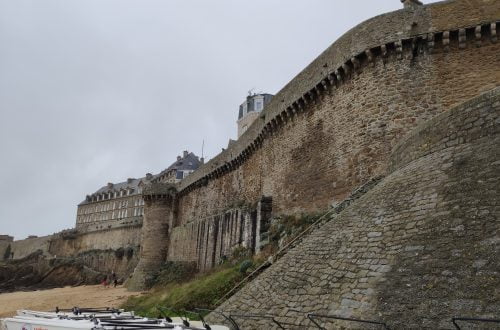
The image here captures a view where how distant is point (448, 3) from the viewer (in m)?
12.7

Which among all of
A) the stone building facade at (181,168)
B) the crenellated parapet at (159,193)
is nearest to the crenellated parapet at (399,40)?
the crenellated parapet at (159,193)

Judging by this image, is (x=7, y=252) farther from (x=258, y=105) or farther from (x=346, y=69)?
(x=346, y=69)

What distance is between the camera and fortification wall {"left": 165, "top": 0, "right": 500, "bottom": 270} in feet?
40.3

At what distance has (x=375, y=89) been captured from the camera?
44.2 ft

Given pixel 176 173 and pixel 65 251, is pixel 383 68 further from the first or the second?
pixel 65 251

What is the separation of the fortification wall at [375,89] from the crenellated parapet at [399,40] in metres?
0.03

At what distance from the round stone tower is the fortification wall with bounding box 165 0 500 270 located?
1928cm

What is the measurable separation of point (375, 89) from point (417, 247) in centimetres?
859

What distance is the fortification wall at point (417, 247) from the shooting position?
4992mm

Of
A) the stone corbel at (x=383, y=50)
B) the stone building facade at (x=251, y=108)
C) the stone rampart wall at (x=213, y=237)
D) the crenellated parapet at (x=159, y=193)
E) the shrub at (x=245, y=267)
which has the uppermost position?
the stone building facade at (x=251, y=108)

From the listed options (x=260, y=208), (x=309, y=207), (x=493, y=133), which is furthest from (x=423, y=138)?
(x=260, y=208)

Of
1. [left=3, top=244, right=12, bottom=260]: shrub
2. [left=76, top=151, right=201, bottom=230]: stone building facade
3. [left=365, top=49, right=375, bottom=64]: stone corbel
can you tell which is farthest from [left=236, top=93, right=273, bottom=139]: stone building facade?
[left=3, top=244, right=12, bottom=260]: shrub

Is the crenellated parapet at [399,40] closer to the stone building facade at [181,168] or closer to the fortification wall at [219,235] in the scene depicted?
the fortification wall at [219,235]

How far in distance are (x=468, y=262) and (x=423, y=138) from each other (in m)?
4.19
